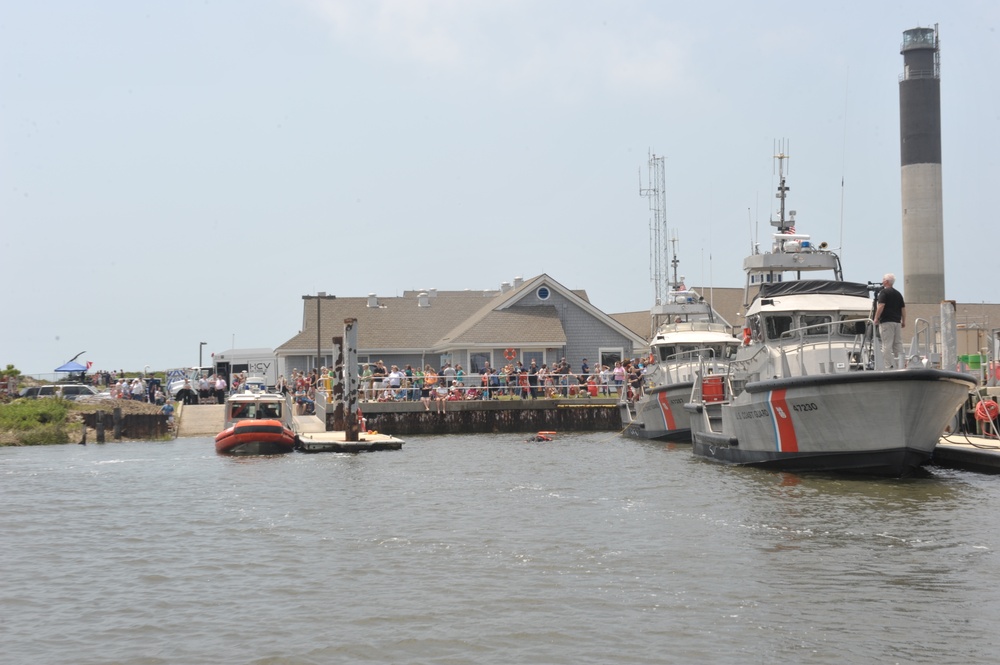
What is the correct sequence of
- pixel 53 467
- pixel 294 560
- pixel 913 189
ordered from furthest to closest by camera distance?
pixel 913 189, pixel 53 467, pixel 294 560

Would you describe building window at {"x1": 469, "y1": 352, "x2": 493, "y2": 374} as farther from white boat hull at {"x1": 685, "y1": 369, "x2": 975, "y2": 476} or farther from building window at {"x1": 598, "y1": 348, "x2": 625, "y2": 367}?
white boat hull at {"x1": 685, "y1": 369, "x2": 975, "y2": 476}

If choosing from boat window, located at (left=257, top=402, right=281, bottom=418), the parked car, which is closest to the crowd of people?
boat window, located at (left=257, top=402, right=281, bottom=418)

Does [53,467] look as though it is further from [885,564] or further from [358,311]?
[358,311]

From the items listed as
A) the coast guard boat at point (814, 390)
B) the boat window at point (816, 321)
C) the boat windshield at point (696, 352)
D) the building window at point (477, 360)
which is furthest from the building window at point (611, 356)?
the boat window at point (816, 321)

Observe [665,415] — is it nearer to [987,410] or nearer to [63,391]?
[987,410]

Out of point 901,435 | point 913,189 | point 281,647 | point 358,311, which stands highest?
point 913,189

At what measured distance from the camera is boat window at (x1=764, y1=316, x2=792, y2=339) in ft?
80.5

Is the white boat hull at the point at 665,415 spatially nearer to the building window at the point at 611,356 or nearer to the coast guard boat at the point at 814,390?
the coast guard boat at the point at 814,390

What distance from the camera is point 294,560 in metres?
15.5

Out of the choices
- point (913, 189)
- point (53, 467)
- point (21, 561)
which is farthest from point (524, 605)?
point (913, 189)

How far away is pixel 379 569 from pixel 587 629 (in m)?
4.08

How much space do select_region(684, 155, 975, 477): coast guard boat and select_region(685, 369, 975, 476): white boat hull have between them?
0.07 feet

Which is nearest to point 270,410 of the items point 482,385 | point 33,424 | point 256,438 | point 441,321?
point 256,438

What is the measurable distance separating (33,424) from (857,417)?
1126 inches
